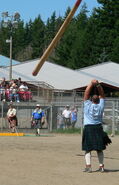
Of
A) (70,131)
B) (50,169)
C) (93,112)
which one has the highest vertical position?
(93,112)

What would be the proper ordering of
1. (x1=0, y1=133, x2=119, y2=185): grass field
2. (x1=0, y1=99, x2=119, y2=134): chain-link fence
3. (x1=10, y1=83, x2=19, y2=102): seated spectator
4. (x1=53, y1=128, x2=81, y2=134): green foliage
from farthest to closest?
1. (x1=10, y1=83, x2=19, y2=102): seated spectator
2. (x1=0, y1=99, x2=119, y2=134): chain-link fence
3. (x1=53, y1=128, x2=81, y2=134): green foliage
4. (x1=0, y1=133, x2=119, y2=185): grass field

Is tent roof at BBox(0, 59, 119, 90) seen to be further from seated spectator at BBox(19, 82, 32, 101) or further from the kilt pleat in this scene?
the kilt pleat

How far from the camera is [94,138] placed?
10.4 meters

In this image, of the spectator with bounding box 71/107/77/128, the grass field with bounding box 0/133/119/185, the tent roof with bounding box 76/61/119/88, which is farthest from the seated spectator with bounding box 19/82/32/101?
the tent roof with bounding box 76/61/119/88

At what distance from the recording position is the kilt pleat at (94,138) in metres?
10.4

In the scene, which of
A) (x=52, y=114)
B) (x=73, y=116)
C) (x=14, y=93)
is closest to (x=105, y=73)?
(x=14, y=93)

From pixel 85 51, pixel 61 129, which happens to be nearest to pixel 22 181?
pixel 61 129

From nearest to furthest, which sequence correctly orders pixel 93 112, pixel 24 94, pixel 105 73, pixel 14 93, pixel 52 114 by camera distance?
pixel 93 112, pixel 52 114, pixel 14 93, pixel 24 94, pixel 105 73

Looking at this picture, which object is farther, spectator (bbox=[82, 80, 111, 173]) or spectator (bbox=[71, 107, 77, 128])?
spectator (bbox=[71, 107, 77, 128])

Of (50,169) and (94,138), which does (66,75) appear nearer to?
(50,169)

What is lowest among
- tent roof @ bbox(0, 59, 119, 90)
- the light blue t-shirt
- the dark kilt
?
the dark kilt

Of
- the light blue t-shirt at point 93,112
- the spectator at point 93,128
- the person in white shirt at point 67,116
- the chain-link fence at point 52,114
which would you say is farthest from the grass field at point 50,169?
the person in white shirt at point 67,116

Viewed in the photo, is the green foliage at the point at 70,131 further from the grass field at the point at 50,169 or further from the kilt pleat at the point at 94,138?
the kilt pleat at the point at 94,138

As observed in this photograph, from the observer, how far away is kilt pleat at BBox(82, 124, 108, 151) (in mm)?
10352
